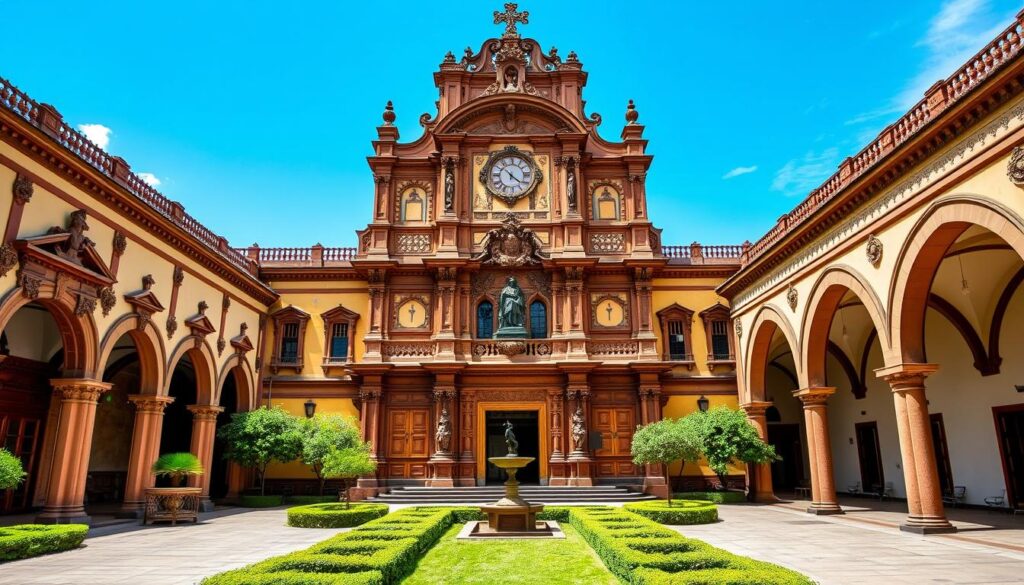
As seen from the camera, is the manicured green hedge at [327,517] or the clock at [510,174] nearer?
the manicured green hedge at [327,517]

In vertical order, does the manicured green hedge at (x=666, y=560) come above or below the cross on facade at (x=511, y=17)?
below

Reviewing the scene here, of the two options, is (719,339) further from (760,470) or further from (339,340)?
(339,340)

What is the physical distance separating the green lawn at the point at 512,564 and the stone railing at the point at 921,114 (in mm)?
11643

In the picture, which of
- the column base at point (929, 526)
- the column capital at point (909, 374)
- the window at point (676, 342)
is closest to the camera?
the column base at point (929, 526)

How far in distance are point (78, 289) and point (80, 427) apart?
3681mm

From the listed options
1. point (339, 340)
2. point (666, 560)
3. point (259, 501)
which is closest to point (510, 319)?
point (339, 340)

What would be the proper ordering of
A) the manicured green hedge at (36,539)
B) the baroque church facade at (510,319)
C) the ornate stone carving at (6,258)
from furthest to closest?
the baroque church facade at (510,319) → the ornate stone carving at (6,258) → the manicured green hedge at (36,539)

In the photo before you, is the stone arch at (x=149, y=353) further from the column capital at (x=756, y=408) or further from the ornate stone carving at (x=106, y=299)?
the column capital at (x=756, y=408)

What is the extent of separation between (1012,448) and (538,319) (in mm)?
16909

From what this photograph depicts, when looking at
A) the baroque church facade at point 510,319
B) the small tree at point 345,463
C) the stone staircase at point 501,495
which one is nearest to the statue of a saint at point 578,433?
the baroque church facade at point 510,319

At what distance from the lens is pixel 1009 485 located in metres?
19.4

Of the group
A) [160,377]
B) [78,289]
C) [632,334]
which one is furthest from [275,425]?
[632,334]

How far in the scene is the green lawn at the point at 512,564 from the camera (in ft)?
33.8

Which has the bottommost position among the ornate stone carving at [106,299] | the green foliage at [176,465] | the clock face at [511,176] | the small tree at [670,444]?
the green foliage at [176,465]
